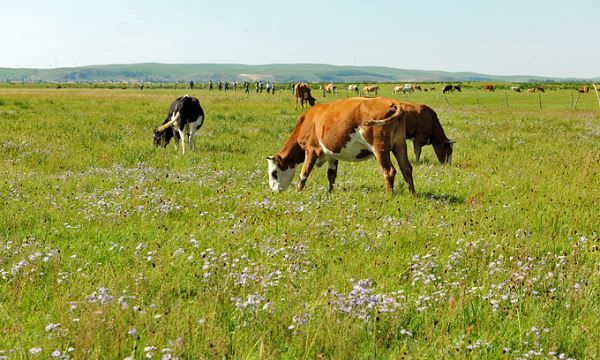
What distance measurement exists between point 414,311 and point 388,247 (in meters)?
2.04

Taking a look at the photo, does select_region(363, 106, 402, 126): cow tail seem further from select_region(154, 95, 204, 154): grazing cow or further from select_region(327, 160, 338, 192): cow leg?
select_region(154, 95, 204, 154): grazing cow

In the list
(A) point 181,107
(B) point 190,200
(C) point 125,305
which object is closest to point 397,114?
(B) point 190,200

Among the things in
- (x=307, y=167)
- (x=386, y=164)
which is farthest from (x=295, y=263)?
(x=307, y=167)

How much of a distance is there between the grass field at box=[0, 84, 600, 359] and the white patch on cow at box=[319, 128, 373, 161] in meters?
0.84

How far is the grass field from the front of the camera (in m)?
4.19

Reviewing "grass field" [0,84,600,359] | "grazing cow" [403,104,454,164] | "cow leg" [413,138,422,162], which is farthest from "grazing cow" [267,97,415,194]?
"cow leg" [413,138,422,162]

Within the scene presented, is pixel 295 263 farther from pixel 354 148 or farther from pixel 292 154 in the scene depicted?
pixel 292 154

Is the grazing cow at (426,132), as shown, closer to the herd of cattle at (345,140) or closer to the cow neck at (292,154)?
the herd of cattle at (345,140)

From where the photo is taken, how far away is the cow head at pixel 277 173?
11.3m

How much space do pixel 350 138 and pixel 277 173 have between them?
1.94 metres

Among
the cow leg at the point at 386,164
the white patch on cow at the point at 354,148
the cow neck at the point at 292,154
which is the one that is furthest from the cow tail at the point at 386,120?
the cow neck at the point at 292,154

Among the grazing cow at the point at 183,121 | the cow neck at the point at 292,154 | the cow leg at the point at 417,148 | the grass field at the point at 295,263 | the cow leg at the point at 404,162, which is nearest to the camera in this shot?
the grass field at the point at 295,263

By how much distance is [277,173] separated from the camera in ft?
37.2

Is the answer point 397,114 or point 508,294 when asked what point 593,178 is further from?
point 508,294
